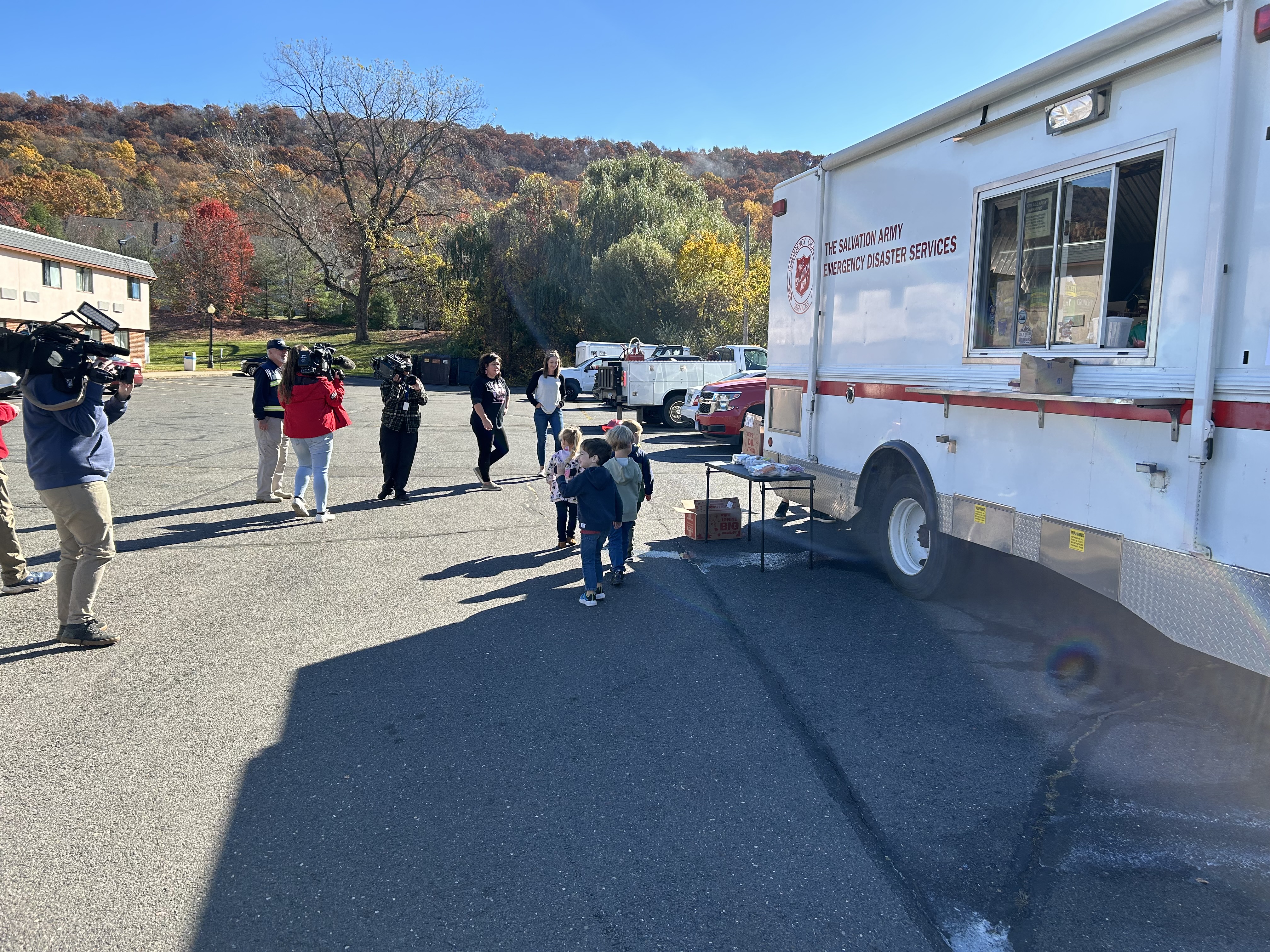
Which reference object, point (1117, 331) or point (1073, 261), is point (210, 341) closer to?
point (1073, 261)

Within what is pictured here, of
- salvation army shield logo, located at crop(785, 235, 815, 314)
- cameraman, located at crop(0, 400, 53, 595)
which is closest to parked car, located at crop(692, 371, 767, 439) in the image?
salvation army shield logo, located at crop(785, 235, 815, 314)

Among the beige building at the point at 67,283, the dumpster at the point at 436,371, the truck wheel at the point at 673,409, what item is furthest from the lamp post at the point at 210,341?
the truck wheel at the point at 673,409

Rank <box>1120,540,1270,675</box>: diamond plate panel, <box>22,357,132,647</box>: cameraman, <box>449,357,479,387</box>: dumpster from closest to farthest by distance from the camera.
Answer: <box>1120,540,1270,675</box>: diamond plate panel, <box>22,357,132,647</box>: cameraman, <box>449,357,479,387</box>: dumpster

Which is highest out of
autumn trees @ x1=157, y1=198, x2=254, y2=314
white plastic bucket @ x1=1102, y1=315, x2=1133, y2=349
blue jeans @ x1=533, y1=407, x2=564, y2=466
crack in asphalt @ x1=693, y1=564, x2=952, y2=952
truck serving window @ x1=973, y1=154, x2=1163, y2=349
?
autumn trees @ x1=157, y1=198, x2=254, y2=314

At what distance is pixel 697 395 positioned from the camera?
54.7 ft

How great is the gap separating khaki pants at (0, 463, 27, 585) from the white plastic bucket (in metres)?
7.12

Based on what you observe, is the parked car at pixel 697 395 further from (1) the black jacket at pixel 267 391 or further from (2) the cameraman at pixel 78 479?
(2) the cameraman at pixel 78 479

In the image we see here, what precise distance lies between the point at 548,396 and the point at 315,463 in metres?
3.06

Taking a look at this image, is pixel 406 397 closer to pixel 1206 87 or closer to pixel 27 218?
pixel 1206 87

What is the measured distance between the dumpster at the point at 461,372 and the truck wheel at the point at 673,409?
1864cm

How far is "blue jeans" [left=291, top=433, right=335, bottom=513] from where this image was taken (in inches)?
332

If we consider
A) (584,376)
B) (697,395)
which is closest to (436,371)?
(584,376)

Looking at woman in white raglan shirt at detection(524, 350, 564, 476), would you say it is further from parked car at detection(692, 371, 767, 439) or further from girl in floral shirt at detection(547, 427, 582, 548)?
parked car at detection(692, 371, 767, 439)

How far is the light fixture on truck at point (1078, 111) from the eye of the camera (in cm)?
449
